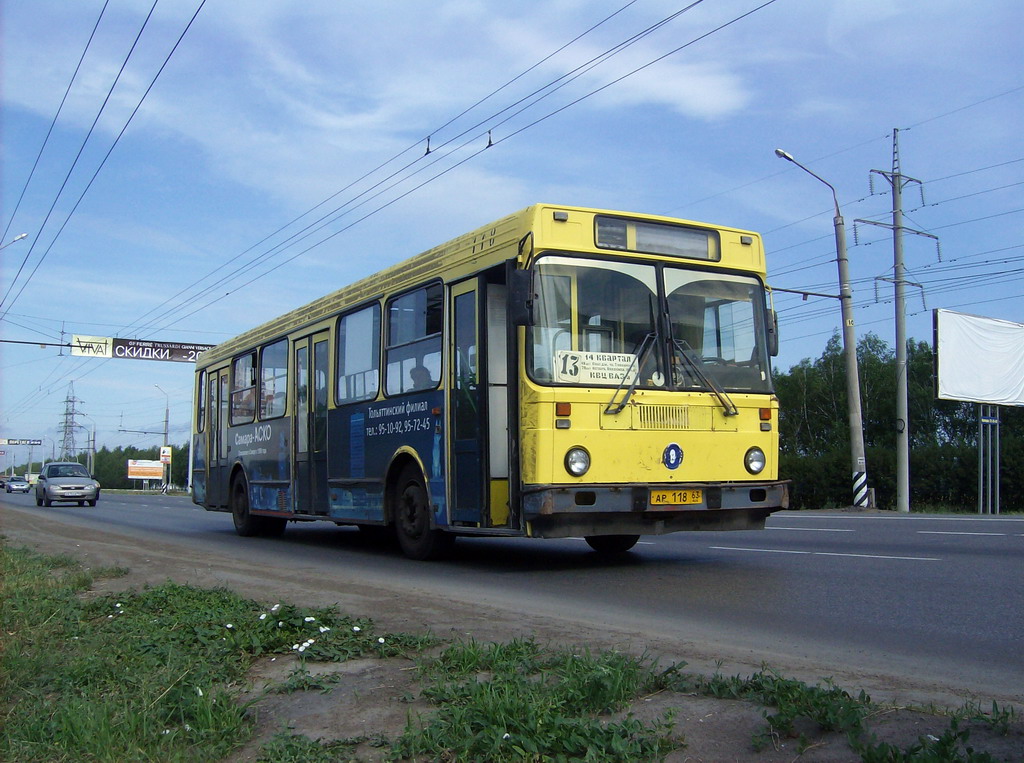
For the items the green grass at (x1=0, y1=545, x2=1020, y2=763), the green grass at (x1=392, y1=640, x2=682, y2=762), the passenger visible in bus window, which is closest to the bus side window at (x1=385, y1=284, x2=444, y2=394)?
the passenger visible in bus window

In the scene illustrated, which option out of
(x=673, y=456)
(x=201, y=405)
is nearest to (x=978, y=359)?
(x=201, y=405)

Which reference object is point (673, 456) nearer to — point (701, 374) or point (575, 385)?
point (701, 374)

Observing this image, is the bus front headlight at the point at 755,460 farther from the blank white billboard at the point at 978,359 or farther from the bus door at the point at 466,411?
the blank white billboard at the point at 978,359

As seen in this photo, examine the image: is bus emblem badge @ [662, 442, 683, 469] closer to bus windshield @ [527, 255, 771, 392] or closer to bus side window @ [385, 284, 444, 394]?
bus windshield @ [527, 255, 771, 392]

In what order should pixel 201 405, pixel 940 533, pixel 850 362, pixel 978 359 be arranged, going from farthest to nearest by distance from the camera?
pixel 978 359 < pixel 850 362 < pixel 201 405 < pixel 940 533

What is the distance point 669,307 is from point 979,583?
3635 mm

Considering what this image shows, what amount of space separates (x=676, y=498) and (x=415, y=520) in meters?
3.15

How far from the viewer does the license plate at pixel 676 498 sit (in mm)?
9461

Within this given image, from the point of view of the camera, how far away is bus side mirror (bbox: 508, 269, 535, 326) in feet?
29.2

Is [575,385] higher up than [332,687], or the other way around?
[575,385]

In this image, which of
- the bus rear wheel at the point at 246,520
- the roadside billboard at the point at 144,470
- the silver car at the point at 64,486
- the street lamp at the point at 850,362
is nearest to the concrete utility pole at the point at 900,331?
the street lamp at the point at 850,362

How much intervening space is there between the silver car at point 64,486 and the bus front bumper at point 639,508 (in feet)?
111

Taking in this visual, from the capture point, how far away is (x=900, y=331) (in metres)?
31.6

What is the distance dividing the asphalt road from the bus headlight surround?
103cm
